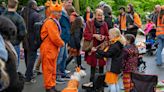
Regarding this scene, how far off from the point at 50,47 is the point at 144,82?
6.29 ft

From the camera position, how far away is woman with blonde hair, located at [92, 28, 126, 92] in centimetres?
767

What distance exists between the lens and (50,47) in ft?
25.3

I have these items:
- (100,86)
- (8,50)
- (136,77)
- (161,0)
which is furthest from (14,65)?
(161,0)

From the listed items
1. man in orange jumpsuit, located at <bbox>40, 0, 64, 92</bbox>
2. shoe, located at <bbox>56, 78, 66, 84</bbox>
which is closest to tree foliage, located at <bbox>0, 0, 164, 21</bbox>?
shoe, located at <bbox>56, 78, 66, 84</bbox>

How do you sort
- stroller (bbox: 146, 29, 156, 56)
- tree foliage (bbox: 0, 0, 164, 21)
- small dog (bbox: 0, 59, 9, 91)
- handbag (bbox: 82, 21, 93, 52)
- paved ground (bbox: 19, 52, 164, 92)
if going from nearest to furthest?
1. small dog (bbox: 0, 59, 9, 91)
2. paved ground (bbox: 19, 52, 164, 92)
3. handbag (bbox: 82, 21, 93, 52)
4. stroller (bbox: 146, 29, 156, 56)
5. tree foliage (bbox: 0, 0, 164, 21)

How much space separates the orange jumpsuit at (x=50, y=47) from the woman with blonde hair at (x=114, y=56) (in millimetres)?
900

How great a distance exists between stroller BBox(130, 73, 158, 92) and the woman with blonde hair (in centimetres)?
59

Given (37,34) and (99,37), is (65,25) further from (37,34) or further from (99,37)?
(99,37)

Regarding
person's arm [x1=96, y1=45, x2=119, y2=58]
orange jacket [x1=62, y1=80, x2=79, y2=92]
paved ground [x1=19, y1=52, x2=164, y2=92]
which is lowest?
paved ground [x1=19, y1=52, x2=164, y2=92]

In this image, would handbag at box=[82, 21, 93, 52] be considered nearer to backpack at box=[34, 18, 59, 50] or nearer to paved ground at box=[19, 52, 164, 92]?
paved ground at box=[19, 52, 164, 92]

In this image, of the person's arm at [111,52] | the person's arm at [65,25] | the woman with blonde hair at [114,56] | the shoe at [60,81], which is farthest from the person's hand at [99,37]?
the shoe at [60,81]

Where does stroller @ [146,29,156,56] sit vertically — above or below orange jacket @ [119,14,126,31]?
below

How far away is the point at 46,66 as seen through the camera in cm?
780

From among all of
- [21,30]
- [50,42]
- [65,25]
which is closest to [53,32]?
[50,42]
